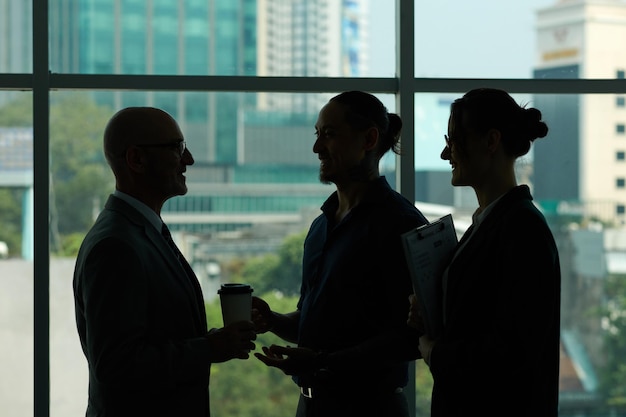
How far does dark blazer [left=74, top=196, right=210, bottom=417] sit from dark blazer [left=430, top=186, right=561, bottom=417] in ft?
2.08

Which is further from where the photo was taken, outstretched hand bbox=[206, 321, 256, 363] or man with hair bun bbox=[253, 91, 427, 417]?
man with hair bun bbox=[253, 91, 427, 417]

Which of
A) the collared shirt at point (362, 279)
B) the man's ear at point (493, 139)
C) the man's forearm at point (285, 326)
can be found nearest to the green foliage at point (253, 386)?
the man's forearm at point (285, 326)

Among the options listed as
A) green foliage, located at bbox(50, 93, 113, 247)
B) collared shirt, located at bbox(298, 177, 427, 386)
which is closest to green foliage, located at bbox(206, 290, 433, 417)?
green foliage, located at bbox(50, 93, 113, 247)

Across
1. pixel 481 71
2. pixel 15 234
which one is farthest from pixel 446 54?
pixel 15 234

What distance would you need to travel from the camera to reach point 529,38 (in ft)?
11.6

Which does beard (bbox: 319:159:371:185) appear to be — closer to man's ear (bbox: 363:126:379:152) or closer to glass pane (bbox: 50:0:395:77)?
man's ear (bbox: 363:126:379:152)

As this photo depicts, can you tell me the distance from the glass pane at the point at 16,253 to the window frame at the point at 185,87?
0.09 m

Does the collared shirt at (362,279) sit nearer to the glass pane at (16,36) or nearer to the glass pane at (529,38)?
the glass pane at (529,38)

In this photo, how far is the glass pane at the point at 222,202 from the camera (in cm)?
329

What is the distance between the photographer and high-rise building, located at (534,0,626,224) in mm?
3547

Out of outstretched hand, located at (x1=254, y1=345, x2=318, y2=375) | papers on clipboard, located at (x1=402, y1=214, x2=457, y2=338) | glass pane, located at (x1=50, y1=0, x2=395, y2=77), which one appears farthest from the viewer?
glass pane, located at (x1=50, y1=0, x2=395, y2=77)

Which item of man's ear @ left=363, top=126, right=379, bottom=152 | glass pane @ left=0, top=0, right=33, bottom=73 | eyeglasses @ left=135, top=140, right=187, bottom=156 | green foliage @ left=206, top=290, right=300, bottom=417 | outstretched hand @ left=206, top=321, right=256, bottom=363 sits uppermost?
glass pane @ left=0, top=0, right=33, bottom=73

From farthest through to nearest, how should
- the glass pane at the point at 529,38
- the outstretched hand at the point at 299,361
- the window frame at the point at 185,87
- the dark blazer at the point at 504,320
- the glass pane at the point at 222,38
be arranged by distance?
the glass pane at the point at 529,38 → the glass pane at the point at 222,38 → the window frame at the point at 185,87 → the outstretched hand at the point at 299,361 → the dark blazer at the point at 504,320

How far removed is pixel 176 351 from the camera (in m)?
1.98
